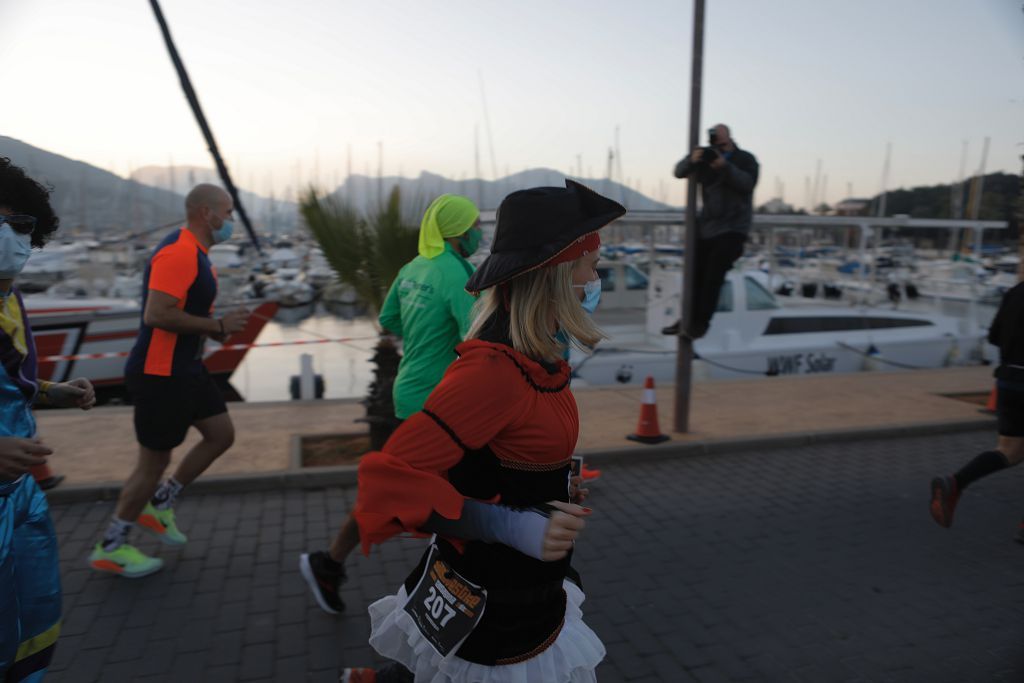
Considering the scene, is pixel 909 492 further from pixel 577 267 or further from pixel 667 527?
pixel 577 267

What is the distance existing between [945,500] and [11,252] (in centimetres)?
518

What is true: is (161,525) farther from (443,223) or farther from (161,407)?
(443,223)

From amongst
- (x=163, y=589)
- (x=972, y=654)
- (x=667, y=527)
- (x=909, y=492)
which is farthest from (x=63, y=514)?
(x=909, y=492)

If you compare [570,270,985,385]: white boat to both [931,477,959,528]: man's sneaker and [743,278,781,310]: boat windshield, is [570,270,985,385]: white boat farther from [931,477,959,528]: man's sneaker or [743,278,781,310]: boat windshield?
[931,477,959,528]: man's sneaker

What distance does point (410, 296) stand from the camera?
3645 millimetres

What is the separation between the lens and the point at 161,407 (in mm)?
3846

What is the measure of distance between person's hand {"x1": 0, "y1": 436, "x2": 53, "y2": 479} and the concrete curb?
3.71 metres

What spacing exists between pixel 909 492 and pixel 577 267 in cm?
527

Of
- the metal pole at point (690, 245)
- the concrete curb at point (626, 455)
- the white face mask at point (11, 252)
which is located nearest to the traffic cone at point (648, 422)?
the concrete curb at point (626, 455)

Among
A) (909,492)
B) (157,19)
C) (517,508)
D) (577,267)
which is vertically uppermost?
(157,19)

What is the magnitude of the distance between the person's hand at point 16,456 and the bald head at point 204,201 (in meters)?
2.38

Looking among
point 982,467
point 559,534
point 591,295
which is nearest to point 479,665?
point 559,534

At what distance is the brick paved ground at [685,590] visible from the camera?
3.32 m

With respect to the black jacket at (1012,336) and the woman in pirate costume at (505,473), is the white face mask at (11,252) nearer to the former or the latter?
the woman in pirate costume at (505,473)
